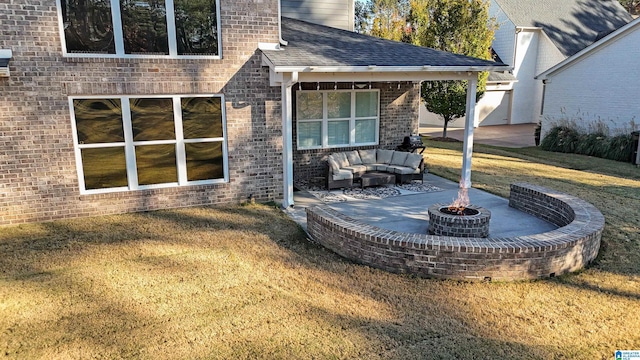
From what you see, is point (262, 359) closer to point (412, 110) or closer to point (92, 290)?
point (92, 290)

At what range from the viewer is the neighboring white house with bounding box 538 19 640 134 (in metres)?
16.3

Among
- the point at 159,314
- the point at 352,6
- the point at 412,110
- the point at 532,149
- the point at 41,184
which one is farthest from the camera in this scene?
the point at 532,149

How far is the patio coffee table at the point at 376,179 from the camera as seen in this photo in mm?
10469

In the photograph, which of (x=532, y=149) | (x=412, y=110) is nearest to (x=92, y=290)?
(x=412, y=110)

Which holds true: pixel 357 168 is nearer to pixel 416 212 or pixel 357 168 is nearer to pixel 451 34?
pixel 416 212

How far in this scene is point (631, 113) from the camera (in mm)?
16328

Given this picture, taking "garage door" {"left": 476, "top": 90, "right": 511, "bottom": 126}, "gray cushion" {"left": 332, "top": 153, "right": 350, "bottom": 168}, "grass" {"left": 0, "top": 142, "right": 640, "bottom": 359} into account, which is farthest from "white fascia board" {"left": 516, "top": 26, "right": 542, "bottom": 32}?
"grass" {"left": 0, "top": 142, "right": 640, "bottom": 359}

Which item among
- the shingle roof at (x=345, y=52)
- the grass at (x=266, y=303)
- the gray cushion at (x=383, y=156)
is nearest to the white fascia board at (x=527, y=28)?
the shingle roof at (x=345, y=52)

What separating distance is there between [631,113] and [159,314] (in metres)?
18.1

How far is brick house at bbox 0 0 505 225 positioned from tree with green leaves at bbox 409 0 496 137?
9.22 meters

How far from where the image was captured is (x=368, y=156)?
11469 millimetres

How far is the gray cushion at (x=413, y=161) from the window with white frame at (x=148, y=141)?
459 centimetres

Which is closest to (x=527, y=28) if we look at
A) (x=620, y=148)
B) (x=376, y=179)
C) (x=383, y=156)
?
(x=620, y=148)

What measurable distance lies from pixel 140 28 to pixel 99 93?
1.43 metres
